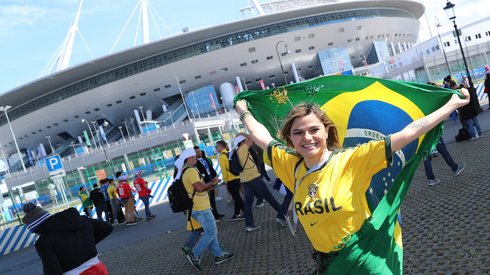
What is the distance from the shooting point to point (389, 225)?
2602 mm

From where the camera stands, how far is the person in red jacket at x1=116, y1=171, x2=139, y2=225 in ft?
47.2

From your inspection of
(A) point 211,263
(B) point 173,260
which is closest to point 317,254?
(A) point 211,263

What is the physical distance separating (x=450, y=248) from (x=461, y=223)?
847mm

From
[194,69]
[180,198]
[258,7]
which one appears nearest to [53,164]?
[180,198]

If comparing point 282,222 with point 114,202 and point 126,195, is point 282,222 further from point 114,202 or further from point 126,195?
point 114,202

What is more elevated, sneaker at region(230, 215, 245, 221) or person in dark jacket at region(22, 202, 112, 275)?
person in dark jacket at region(22, 202, 112, 275)

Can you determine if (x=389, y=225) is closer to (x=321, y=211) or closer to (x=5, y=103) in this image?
(x=321, y=211)

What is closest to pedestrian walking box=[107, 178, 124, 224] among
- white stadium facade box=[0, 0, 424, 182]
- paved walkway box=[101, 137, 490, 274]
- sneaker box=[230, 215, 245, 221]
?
paved walkway box=[101, 137, 490, 274]

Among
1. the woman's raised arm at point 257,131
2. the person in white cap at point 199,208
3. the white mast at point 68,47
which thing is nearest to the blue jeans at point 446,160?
the person in white cap at point 199,208

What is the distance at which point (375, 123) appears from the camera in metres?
3.98

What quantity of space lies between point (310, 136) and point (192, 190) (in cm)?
431

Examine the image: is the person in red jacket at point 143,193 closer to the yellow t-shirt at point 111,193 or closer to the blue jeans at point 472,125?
the yellow t-shirt at point 111,193

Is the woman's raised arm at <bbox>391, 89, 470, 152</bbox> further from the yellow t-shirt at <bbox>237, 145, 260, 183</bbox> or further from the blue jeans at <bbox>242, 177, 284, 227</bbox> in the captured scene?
the yellow t-shirt at <bbox>237, 145, 260, 183</bbox>

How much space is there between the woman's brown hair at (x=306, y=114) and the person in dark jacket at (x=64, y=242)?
6.76ft
